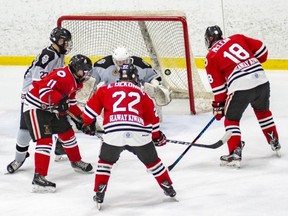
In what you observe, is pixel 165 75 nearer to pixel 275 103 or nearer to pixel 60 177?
pixel 275 103

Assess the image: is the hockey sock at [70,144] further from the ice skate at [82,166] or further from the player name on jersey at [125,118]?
the player name on jersey at [125,118]

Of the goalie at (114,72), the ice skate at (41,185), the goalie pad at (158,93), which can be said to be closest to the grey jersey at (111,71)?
the goalie at (114,72)

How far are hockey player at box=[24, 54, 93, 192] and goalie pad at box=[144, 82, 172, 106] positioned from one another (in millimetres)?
1113

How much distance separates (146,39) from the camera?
21.1 feet

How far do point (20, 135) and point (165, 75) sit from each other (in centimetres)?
186

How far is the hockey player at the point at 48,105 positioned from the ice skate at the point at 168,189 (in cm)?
72

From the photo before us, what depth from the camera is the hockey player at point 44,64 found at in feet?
16.2

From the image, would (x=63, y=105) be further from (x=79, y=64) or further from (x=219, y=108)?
(x=219, y=108)

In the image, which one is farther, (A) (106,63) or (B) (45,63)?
(A) (106,63)

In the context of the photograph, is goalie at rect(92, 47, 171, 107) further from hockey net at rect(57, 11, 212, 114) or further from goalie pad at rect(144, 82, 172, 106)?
hockey net at rect(57, 11, 212, 114)

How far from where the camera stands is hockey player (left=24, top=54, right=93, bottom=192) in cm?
464

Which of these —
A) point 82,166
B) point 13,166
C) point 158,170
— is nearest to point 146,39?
point 82,166

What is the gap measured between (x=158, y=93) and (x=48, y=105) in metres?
1.43

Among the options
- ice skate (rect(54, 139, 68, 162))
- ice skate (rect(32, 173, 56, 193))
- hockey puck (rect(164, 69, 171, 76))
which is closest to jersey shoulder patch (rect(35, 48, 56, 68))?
ice skate (rect(54, 139, 68, 162))
